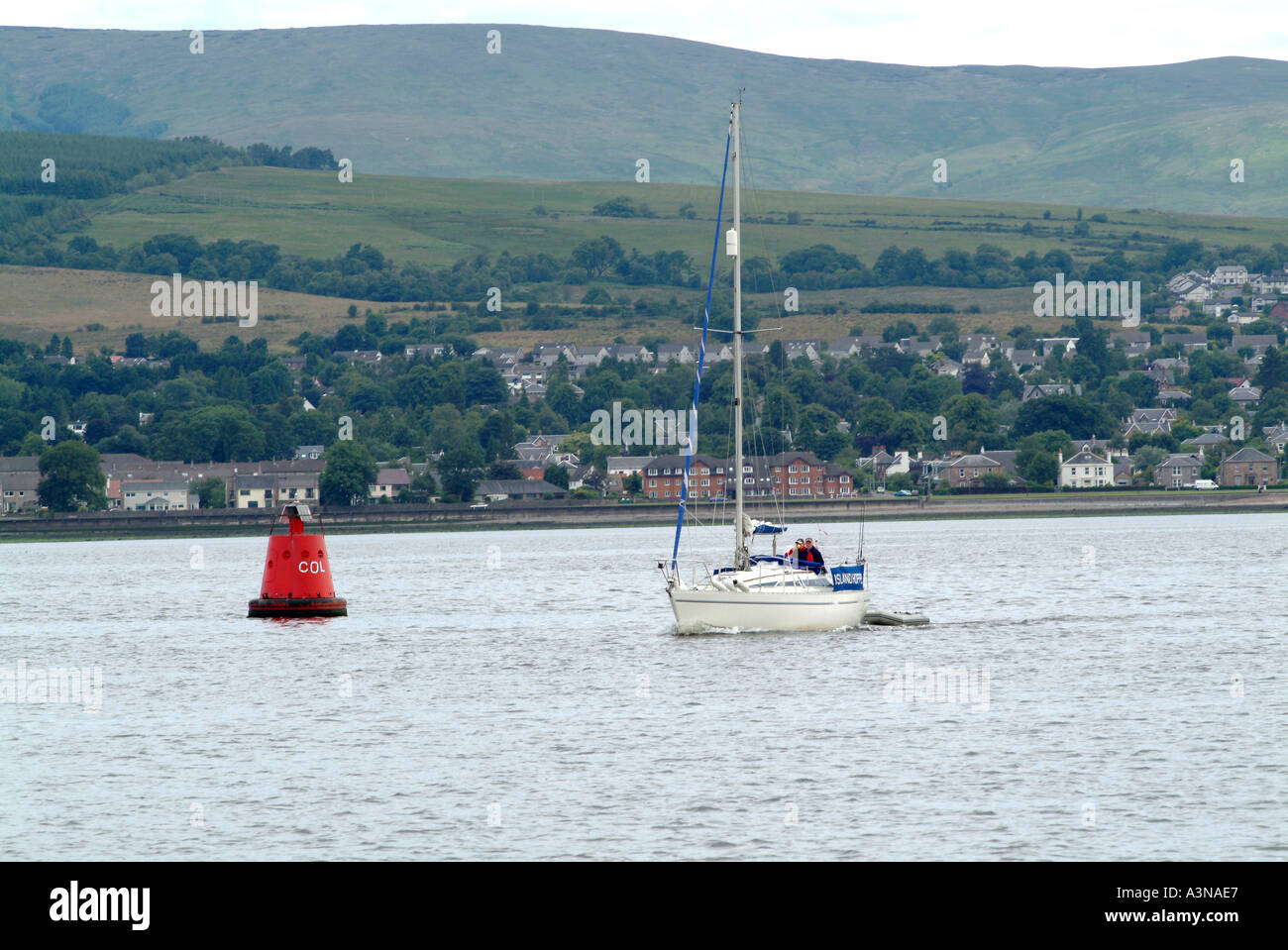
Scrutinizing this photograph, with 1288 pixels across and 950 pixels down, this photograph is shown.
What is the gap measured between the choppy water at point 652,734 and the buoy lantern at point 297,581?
0.90 metres

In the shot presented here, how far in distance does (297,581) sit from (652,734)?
1001 inches

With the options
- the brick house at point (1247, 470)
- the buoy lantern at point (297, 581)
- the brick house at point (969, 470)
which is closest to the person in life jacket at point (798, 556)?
the buoy lantern at point (297, 581)

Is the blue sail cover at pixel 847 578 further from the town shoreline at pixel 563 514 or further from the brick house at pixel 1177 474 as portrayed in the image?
the brick house at pixel 1177 474

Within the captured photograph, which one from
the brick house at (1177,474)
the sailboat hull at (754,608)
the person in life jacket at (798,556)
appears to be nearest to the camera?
the sailboat hull at (754,608)

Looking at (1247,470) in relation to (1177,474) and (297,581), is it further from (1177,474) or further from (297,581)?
(297,581)

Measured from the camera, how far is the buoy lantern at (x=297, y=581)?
52125mm

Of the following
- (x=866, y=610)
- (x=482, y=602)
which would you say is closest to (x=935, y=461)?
(x=482, y=602)

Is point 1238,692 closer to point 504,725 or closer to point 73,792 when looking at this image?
point 504,725

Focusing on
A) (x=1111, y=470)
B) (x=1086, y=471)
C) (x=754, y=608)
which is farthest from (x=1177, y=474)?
(x=754, y=608)

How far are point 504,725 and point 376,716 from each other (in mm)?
3130

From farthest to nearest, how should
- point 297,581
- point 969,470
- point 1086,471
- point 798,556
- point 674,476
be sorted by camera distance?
1. point 1086,471
2. point 969,470
3. point 674,476
4. point 297,581
5. point 798,556

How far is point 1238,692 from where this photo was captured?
35.3 m

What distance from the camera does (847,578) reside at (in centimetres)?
4681
